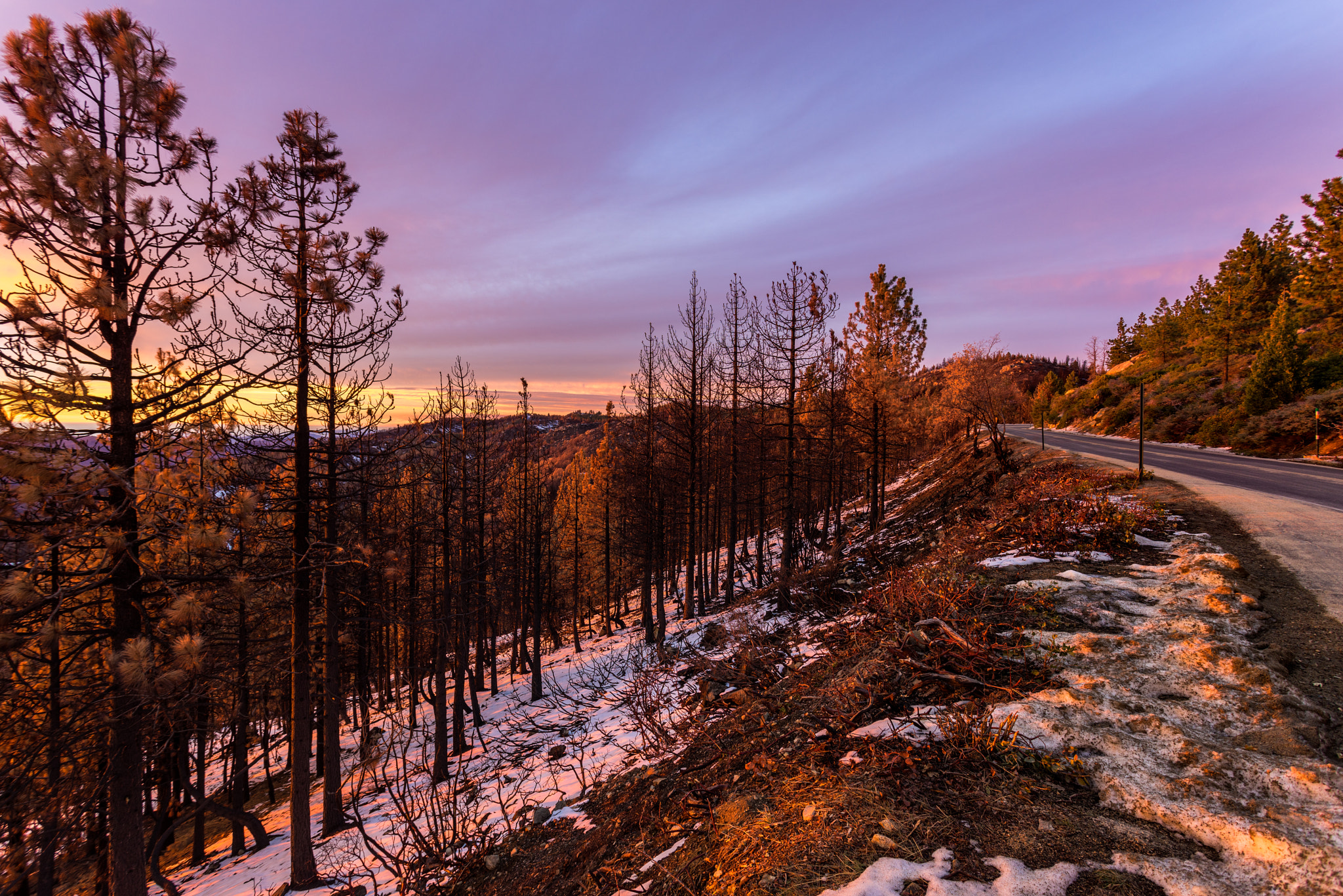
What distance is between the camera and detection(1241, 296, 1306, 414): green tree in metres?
21.3

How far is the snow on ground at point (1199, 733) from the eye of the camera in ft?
7.50

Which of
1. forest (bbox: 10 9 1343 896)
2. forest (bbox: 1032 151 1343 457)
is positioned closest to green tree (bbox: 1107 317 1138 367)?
forest (bbox: 1032 151 1343 457)

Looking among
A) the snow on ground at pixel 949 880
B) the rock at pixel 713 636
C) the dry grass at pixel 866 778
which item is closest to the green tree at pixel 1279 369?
the dry grass at pixel 866 778

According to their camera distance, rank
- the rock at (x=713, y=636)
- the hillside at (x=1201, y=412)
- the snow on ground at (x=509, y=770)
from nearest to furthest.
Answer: the snow on ground at (x=509, y=770) → the rock at (x=713, y=636) → the hillside at (x=1201, y=412)

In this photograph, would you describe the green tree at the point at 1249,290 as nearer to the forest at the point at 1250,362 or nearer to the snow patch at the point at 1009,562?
the forest at the point at 1250,362

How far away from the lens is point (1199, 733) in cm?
328

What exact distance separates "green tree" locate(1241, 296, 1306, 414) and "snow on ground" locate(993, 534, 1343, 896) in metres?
26.8

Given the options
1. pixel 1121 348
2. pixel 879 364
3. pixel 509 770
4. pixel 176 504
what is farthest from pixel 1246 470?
pixel 1121 348

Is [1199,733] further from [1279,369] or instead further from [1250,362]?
[1250,362]

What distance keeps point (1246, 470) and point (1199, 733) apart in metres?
17.5

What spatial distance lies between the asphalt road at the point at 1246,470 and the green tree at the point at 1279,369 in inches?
141

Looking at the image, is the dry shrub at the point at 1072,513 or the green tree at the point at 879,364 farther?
the green tree at the point at 879,364

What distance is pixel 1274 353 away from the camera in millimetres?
21312

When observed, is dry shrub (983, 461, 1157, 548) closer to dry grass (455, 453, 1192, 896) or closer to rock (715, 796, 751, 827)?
dry grass (455, 453, 1192, 896)
